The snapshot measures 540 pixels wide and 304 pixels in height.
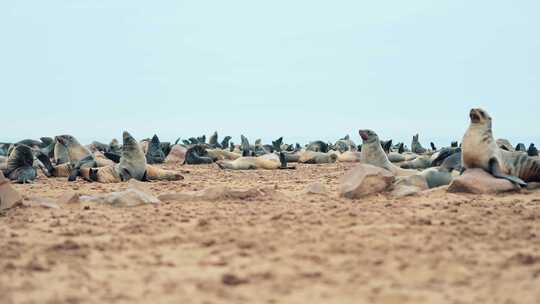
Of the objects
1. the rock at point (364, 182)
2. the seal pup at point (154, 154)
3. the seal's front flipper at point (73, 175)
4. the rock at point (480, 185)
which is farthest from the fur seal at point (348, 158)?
the rock at point (364, 182)

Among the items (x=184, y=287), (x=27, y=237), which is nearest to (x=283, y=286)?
(x=184, y=287)

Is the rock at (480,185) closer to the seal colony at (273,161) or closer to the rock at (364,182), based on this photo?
the seal colony at (273,161)

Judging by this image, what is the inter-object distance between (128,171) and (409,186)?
5.45 meters

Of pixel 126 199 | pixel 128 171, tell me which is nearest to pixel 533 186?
pixel 126 199

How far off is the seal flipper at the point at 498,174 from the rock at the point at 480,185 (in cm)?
7

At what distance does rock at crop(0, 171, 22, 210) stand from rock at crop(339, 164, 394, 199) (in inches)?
146

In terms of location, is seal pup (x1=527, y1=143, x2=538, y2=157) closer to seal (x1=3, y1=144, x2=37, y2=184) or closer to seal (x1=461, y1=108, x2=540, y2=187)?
seal (x1=461, y1=108, x2=540, y2=187)

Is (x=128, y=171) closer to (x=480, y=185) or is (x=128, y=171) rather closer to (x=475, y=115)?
(x=475, y=115)

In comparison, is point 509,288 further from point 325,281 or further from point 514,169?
point 514,169

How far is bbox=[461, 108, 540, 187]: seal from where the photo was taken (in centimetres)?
854

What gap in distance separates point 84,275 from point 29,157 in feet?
28.1

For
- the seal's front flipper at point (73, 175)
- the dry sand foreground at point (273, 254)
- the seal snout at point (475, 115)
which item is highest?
the seal snout at point (475, 115)

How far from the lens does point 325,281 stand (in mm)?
3537

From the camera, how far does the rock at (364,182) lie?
7.65 metres
